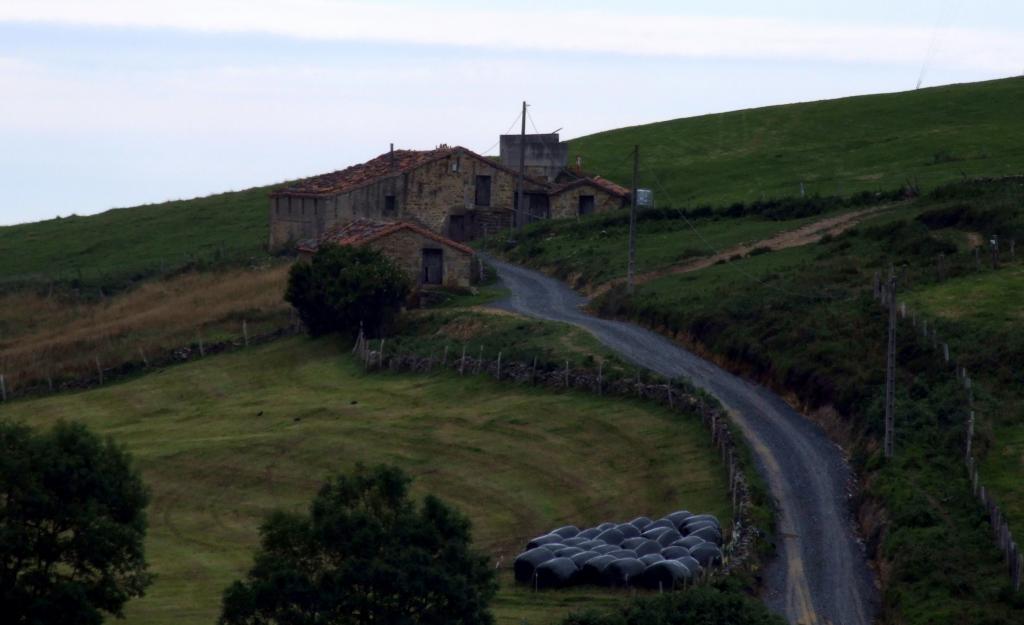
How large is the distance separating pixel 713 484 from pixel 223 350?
30323 millimetres

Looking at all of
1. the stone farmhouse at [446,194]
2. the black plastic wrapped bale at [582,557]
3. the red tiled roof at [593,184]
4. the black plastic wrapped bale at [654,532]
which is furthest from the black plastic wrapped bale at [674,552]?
the red tiled roof at [593,184]

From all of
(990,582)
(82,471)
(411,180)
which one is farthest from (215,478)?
(411,180)

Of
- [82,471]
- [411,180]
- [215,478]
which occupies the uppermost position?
[411,180]

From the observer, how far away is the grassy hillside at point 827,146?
90938 mm

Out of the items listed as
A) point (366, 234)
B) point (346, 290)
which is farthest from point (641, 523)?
point (366, 234)

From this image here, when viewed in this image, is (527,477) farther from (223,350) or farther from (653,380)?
(223,350)

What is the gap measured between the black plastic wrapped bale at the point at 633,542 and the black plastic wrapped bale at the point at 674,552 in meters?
1.15

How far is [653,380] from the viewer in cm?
5247

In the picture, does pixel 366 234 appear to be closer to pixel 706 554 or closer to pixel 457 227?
pixel 457 227

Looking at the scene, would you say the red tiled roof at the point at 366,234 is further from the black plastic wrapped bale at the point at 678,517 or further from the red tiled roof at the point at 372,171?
the black plastic wrapped bale at the point at 678,517

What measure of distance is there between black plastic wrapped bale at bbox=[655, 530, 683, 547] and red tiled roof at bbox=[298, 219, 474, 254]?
3443cm

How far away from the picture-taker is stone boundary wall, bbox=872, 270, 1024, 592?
34.1 m

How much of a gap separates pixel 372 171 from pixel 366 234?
15.3m

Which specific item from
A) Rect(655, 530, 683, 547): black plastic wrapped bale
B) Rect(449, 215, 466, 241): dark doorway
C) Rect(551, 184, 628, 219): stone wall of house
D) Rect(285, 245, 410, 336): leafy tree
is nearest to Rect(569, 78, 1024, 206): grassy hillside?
Rect(551, 184, 628, 219): stone wall of house
